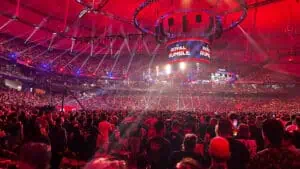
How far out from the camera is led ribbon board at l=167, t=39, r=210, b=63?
16141mm

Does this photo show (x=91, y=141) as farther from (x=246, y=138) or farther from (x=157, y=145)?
(x=246, y=138)

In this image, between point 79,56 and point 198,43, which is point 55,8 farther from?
point 79,56

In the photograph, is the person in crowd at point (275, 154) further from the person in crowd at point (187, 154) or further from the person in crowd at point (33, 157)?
the person in crowd at point (33, 157)

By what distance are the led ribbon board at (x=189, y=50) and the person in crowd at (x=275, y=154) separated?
13.0m

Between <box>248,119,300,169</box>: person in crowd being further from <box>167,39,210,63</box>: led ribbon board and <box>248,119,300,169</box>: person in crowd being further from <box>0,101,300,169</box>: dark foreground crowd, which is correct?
<box>167,39,210,63</box>: led ribbon board

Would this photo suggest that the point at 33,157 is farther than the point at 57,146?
No

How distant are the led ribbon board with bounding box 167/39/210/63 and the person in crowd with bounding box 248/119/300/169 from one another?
1303cm

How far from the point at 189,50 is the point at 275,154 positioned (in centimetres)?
1340

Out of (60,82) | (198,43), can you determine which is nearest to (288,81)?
(198,43)

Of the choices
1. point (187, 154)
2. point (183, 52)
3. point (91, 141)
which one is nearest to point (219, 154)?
point (187, 154)

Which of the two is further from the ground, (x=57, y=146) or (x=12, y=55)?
(x=12, y=55)

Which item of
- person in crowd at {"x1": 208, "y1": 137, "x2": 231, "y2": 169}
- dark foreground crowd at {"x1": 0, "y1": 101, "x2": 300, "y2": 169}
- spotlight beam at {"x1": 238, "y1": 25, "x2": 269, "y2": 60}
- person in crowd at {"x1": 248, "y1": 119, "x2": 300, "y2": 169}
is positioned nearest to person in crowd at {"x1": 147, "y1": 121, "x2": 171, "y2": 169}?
dark foreground crowd at {"x1": 0, "y1": 101, "x2": 300, "y2": 169}

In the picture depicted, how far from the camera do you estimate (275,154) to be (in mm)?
3088

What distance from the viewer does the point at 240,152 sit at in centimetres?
423
